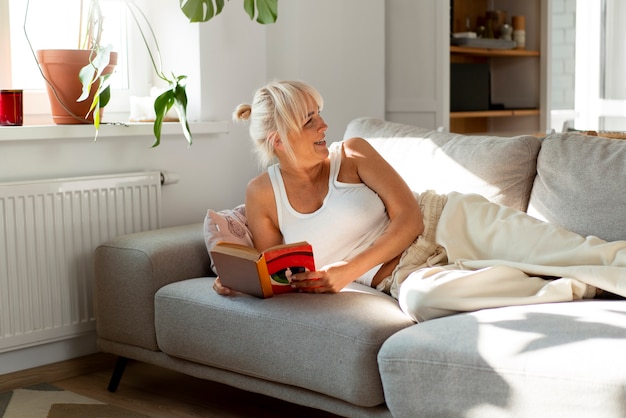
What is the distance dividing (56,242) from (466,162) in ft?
4.71

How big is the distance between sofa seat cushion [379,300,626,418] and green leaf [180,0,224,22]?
1.69 m

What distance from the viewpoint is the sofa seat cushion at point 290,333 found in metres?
2.23

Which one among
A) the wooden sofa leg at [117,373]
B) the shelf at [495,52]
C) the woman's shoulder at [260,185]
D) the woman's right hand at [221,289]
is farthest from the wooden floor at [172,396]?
the shelf at [495,52]

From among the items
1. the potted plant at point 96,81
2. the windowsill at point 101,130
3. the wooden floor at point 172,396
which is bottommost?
the wooden floor at point 172,396

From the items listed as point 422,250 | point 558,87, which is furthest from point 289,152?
point 558,87

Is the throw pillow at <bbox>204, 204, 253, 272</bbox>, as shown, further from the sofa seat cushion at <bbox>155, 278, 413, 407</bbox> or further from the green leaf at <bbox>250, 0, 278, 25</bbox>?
the green leaf at <bbox>250, 0, 278, 25</bbox>

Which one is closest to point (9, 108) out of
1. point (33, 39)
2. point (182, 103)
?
point (33, 39)

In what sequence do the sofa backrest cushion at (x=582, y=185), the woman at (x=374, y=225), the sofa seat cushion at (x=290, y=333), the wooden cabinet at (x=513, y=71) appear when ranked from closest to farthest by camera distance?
the sofa seat cushion at (x=290, y=333) → the woman at (x=374, y=225) → the sofa backrest cushion at (x=582, y=185) → the wooden cabinet at (x=513, y=71)

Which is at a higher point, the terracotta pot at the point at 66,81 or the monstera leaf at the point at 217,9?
the monstera leaf at the point at 217,9

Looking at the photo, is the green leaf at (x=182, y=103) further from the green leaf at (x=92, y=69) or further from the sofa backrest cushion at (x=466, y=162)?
the sofa backrest cushion at (x=466, y=162)

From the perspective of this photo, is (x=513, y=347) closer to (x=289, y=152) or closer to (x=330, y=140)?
(x=289, y=152)

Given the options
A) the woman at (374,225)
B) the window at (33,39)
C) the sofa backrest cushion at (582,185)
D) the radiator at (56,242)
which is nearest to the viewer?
the woman at (374,225)

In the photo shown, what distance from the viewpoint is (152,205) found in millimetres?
3391

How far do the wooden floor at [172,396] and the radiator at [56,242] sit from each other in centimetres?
18
